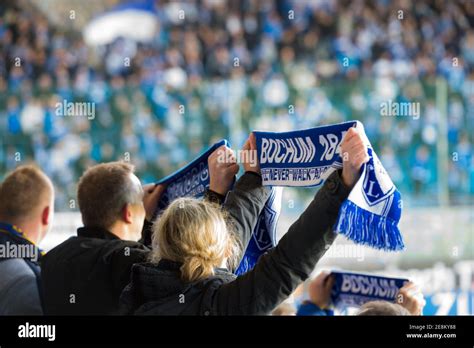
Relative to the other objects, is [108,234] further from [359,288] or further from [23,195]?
[359,288]

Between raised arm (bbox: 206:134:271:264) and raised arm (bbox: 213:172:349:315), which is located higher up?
raised arm (bbox: 206:134:271:264)

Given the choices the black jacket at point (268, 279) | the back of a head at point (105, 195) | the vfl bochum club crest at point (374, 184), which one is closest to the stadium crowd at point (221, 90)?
the back of a head at point (105, 195)

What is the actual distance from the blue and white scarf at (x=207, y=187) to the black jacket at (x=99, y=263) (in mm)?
134

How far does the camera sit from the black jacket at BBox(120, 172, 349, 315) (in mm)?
1448

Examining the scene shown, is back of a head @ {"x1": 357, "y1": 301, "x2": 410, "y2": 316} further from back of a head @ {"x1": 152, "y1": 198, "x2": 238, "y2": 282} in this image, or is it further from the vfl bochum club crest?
back of a head @ {"x1": 152, "y1": 198, "x2": 238, "y2": 282}

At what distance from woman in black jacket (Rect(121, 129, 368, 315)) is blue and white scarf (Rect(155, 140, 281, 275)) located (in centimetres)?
40

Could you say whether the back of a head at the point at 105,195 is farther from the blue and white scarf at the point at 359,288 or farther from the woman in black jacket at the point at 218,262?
the blue and white scarf at the point at 359,288

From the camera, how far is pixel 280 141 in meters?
1.85

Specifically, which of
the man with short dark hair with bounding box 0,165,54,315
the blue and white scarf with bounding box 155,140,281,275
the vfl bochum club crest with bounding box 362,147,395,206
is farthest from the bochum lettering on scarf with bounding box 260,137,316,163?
the man with short dark hair with bounding box 0,165,54,315

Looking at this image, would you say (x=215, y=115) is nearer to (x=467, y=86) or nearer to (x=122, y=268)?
(x=467, y=86)

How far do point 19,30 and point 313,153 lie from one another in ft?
24.1

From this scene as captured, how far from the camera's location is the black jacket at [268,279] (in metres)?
1.45

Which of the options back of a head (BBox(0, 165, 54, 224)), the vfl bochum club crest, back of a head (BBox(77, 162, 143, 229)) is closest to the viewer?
the vfl bochum club crest

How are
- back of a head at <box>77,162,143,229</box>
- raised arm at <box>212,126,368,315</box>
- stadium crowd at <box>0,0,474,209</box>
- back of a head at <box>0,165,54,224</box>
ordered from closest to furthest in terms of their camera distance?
1. raised arm at <box>212,126,368,315</box>
2. back of a head at <box>77,162,143,229</box>
3. back of a head at <box>0,165,54,224</box>
4. stadium crowd at <box>0,0,474,209</box>
